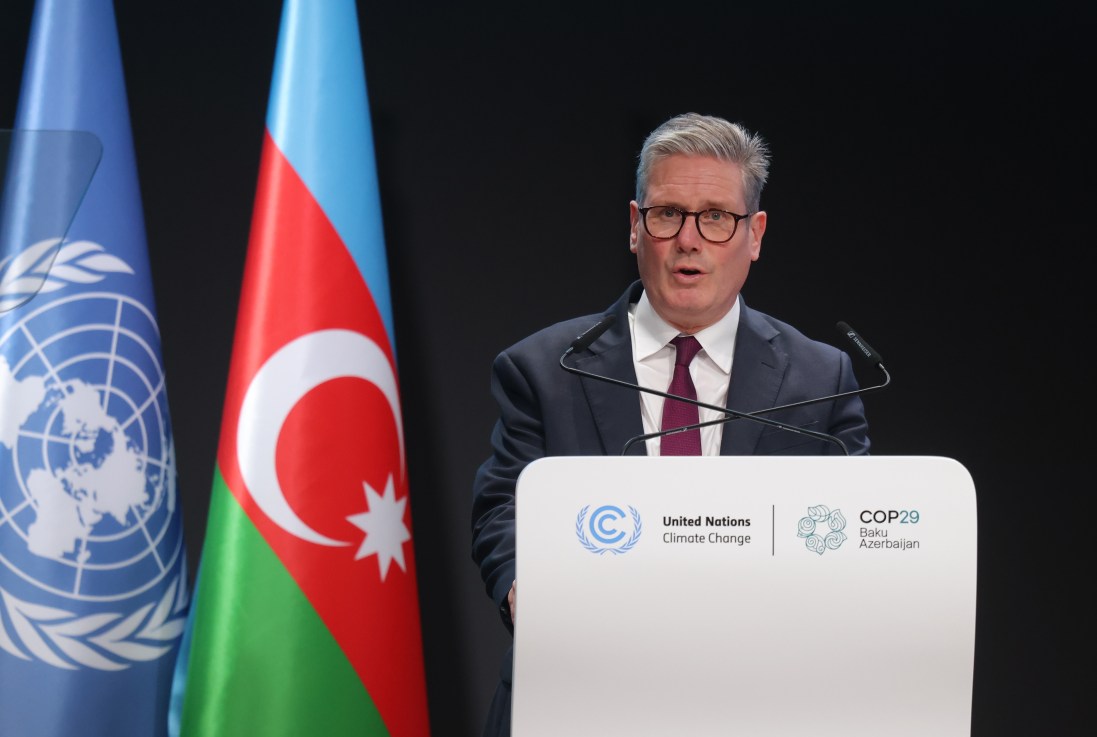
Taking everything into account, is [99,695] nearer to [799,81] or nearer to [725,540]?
[725,540]

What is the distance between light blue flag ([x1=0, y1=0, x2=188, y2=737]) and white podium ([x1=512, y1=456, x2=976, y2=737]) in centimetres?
147

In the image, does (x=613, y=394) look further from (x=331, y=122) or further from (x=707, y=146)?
(x=331, y=122)

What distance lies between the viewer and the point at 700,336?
179 centimetres

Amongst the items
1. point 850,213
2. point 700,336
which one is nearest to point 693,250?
point 700,336

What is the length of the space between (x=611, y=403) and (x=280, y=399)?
1.03 meters

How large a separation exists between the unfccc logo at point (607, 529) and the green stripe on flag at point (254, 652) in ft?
4.62

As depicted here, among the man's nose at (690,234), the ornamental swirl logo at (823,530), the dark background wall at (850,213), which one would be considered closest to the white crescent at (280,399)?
the dark background wall at (850,213)

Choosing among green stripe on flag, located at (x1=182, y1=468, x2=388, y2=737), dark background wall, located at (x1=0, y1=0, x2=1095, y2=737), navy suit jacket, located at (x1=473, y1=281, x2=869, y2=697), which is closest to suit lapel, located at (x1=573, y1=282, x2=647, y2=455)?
navy suit jacket, located at (x1=473, y1=281, x2=869, y2=697)

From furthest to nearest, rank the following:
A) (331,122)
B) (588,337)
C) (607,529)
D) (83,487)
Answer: (331,122) → (83,487) → (588,337) → (607,529)

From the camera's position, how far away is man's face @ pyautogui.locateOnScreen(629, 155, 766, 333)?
69.9 inches

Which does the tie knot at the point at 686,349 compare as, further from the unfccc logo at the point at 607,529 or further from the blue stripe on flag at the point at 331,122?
the blue stripe on flag at the point at 331,122

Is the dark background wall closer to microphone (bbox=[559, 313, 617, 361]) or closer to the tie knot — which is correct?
the tie knot

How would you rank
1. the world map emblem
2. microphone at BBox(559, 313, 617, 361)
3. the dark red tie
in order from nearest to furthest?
1. microphone at BBox(559, 313, 617, 361)
2. the dark red tie
3. the world map emblem

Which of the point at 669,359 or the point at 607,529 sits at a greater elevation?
the point at 669,359
